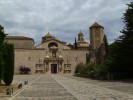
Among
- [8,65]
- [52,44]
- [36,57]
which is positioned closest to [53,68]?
[36,57]

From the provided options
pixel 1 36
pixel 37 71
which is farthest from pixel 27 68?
pixel 1 36

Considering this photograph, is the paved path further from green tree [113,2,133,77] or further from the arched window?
the arched window

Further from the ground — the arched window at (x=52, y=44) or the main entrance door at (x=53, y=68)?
the arched window at (x=52, y=44)

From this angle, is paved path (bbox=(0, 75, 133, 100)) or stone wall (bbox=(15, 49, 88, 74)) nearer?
paved path (bbox=(0, 75, 133, 100))

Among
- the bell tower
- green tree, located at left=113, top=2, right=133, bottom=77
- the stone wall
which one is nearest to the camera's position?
green tree, located at left=113, top=2, right=133, bottom=77

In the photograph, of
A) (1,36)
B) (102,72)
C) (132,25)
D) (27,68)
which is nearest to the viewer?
(1,36)

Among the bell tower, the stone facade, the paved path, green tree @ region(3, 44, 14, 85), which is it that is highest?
the bell tower

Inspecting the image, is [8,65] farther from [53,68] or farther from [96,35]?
[96,35]

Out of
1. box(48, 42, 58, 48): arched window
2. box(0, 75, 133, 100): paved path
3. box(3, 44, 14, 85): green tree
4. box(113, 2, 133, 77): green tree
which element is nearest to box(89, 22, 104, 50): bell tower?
box(48, 42, 58, 48): arched window

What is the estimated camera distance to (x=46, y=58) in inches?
2965

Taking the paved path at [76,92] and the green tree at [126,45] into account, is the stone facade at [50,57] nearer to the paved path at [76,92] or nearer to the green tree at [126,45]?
the green tree at [126,45]

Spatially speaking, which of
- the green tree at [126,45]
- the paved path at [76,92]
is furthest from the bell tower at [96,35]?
the paved path at [76,92]

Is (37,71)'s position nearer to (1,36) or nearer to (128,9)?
(128,9)

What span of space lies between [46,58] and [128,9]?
46.3m
